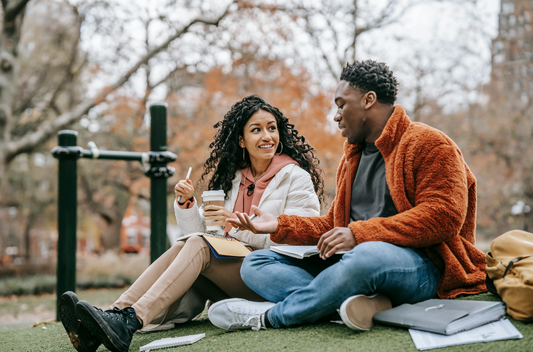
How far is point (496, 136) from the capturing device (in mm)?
13633

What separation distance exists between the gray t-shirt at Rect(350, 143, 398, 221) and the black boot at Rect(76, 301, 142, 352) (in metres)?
1.29

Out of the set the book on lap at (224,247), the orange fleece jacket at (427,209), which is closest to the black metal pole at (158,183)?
the book on lap at (224,247)

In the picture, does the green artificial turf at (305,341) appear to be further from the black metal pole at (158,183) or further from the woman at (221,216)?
the black metal pole at (158,183)

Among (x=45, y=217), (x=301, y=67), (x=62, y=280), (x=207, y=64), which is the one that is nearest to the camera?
(x=62, y=280)

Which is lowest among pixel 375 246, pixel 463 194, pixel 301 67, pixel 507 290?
pixel 507 290

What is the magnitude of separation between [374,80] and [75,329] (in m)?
1.94

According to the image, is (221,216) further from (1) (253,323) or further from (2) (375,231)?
(2) (375,231)

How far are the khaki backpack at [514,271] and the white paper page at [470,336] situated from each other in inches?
3.9

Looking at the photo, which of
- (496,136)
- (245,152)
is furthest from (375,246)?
(496,136)

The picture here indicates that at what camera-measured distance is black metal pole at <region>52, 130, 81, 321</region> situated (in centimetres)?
379

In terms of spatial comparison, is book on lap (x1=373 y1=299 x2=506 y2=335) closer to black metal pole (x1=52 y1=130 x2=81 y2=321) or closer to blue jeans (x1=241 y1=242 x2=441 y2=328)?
blue jeans (x1=241 y1=242 x2=441 y2=328)

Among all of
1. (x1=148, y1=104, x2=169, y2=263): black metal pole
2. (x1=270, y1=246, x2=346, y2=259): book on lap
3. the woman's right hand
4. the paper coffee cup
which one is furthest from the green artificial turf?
(x1=148, y1=104, x2=169, y2=263): black metal pole

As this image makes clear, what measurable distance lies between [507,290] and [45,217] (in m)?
20.7

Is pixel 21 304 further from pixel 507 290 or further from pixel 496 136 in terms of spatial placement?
pixel 496 136
